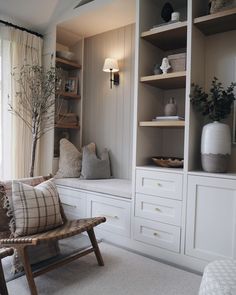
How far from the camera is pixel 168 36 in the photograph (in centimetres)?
260

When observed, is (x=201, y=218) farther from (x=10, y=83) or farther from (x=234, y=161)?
(x=10, y=83)

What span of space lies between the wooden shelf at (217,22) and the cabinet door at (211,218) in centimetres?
130

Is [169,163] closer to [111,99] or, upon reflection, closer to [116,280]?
[116,280]

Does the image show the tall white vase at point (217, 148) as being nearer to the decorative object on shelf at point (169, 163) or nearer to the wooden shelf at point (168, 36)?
the decorative object on shelf at point (169, 163)

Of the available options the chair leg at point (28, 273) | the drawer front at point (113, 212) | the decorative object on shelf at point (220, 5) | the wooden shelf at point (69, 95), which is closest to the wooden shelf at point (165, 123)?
the drawer front at point (113, 212)

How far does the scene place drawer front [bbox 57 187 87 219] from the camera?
9.84 ft

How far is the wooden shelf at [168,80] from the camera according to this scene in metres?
2.42

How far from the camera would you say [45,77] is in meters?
3.18

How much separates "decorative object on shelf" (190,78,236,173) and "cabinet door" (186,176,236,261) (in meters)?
0.16

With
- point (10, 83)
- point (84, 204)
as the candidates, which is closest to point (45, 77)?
point (10, 83)

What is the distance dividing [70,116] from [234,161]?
214 cm

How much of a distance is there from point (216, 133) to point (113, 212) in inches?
50.1

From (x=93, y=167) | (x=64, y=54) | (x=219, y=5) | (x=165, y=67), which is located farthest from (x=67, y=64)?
(x=219, y=5)

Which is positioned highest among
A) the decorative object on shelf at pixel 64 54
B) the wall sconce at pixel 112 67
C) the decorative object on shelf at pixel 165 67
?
the decorative object on shelf at pixel 64 54
